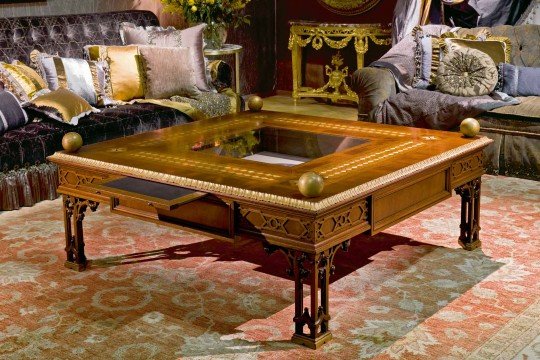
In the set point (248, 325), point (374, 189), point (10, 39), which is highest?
point (10, 39)

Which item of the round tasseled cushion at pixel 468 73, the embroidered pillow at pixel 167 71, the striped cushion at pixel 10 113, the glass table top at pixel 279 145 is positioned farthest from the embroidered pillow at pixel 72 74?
the round tasseled cushion at pixel 468 73

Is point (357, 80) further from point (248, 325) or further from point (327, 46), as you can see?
point (248, 325)

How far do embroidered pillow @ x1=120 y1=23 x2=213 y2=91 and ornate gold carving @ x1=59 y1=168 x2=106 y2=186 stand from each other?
236cm

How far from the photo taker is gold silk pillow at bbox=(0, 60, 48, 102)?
5109 mm

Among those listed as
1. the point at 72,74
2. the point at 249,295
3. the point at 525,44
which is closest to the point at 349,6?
the point at 525,44

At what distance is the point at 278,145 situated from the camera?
3.92 meters

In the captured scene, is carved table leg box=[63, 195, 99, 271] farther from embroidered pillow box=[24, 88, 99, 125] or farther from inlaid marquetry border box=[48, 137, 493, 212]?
embroidered pillow box=[24, 88, 99, 125]

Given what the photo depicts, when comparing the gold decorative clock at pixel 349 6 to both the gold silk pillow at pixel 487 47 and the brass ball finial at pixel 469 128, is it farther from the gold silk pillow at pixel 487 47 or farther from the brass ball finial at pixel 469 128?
the brass ball finial at pixel 469 128

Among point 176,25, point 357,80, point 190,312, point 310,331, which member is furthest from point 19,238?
point 176,25

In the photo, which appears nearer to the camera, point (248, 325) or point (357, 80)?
point (248, 325)

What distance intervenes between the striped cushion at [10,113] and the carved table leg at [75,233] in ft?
4.00

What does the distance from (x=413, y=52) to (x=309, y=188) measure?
334 cm

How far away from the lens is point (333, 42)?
25.8 feet

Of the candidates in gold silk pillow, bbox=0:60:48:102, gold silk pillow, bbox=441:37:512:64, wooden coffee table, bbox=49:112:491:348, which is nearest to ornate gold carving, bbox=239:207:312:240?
wooden coffee table, bbox=49:112:491:348
